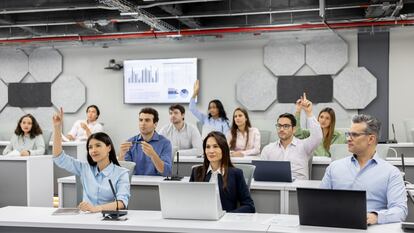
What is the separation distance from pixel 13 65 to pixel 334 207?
8.83m

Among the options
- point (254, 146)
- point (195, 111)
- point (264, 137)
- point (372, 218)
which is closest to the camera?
point (372, 218)

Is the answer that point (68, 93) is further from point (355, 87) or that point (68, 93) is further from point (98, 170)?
point (98, 170)

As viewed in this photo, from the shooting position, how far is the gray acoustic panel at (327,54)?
26.3ft

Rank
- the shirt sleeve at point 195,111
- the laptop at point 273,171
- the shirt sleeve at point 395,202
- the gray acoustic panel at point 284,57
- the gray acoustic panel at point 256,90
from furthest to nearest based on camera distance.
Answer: the gray acoustic panel at point 256,90, the gray acoustic panel at point 284,57, the shirt sleeve at point 195,111, the laptop at point 273,171, the shirt sleeve at point 395,202

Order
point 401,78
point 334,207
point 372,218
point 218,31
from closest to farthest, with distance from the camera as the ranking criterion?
point 334,207, point 372,218, point 401,78, point 218,31

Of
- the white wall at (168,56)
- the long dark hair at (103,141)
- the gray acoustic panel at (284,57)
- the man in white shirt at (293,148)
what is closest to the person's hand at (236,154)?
the man in white shirt at (293,148)

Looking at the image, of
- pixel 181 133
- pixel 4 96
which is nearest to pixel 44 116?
pixel 4 96

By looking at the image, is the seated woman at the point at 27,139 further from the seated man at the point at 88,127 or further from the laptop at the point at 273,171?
the laptop at the point at 273,171

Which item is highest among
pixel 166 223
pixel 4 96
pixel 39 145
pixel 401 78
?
pixel 401 78

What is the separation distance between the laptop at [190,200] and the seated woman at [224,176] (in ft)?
1.88

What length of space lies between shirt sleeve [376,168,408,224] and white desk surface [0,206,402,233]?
0.07 meters

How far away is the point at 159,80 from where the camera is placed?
8.88m

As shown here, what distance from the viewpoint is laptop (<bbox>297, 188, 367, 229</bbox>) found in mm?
2178

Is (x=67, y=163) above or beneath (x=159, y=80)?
beneath
